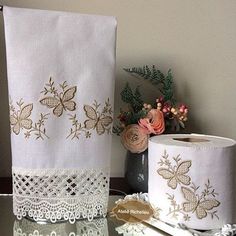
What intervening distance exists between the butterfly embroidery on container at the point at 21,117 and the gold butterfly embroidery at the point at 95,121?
8 cm

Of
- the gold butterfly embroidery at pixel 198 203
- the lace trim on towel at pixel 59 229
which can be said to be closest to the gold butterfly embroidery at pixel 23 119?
the lace trim on towel at pixel 59 229

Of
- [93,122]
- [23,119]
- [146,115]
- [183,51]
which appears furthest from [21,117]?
[183,51]

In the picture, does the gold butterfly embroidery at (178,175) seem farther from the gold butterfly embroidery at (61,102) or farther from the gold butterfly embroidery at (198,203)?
the gold butterfly embroidery at (61,102)

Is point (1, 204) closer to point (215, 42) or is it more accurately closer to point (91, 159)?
point (91, 159)

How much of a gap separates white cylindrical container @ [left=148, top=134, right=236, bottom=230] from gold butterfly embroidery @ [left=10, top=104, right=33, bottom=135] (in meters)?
0.19

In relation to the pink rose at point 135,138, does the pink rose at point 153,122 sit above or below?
above

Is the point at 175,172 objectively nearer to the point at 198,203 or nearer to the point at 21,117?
the point at 198,203

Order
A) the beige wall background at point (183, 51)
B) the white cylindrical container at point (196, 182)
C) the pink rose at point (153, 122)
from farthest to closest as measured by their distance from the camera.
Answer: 1. the beige wall background at point (183, 51)
2. the pink rose at point (153, 122)
3. the white cylindrical container at point (196, 182)

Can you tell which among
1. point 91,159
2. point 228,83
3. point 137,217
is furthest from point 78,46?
point 228,83

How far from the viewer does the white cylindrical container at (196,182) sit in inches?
22.0

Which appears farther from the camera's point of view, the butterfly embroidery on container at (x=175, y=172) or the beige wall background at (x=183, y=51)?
the beige wall background at (x=183, y=51)

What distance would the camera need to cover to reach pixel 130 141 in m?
0.70

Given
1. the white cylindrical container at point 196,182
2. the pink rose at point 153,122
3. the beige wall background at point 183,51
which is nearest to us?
the white cylindrical container at point 196,182

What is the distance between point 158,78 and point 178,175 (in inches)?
10.0
